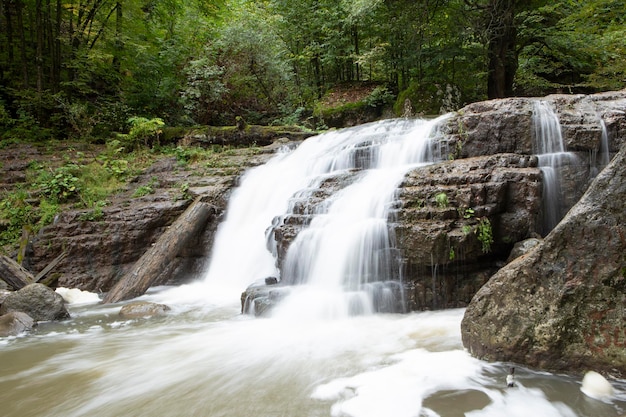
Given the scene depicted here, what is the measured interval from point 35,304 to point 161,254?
2.24 meters

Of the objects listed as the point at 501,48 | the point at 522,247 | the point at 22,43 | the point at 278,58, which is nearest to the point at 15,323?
the point at 522,247

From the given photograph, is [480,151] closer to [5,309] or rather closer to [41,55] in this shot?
[5,309]

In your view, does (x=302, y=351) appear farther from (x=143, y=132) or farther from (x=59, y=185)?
(x=143, y=132)

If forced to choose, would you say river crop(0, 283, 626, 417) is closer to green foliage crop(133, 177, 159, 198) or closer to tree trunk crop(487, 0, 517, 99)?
green foliage crop(133, 177, 159, 198)

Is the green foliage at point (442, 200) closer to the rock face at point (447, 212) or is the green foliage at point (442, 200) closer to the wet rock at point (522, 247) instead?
the rock face at point (447, 212)


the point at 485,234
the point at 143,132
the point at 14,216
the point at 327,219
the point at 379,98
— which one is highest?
the point at 379,98

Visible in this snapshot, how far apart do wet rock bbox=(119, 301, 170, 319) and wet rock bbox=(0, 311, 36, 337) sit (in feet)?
3.78

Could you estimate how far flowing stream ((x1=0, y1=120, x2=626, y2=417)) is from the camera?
277cm

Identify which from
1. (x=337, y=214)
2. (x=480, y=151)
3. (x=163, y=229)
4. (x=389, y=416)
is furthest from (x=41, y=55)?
(x=389, y=416)

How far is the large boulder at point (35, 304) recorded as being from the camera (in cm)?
562

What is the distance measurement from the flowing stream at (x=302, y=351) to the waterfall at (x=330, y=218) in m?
0.03

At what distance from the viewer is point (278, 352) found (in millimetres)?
4027

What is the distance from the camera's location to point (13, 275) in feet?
22.5

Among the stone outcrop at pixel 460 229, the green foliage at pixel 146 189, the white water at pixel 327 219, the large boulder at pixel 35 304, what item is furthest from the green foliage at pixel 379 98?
the large boulder at pixel 35 304
